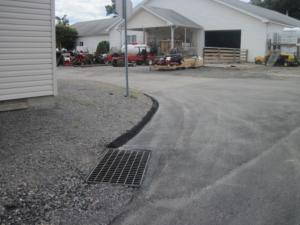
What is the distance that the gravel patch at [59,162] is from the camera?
3432 millimetres

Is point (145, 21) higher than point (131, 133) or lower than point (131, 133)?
higher

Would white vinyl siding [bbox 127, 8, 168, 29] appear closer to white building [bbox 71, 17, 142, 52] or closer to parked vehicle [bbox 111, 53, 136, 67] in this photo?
parked vehicle [bbox 111, 53, 136, 67]

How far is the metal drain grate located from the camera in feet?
14.1

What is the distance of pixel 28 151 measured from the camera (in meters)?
4.96

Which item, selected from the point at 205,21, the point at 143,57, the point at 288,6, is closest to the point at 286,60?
the point at 205,21

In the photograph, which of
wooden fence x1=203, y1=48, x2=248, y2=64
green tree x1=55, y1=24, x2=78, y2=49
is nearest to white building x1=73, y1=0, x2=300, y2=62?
wooden fence x1=203, y1=48, x2=248, y2=64

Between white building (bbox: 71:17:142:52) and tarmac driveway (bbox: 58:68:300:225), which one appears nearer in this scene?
tarmac driveway (bbox: 58:68:300:225)

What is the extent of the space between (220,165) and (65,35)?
42.9m

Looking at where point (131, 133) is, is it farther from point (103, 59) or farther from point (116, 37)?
point (116, 37)

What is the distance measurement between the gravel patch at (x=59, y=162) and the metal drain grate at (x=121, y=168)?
146 mm

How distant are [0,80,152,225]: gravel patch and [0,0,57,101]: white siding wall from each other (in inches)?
23.9

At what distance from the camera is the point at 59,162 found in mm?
4707

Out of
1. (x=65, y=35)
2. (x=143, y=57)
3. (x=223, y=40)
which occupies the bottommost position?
(x=143, y=57)

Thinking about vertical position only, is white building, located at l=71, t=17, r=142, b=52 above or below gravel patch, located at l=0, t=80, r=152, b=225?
above
